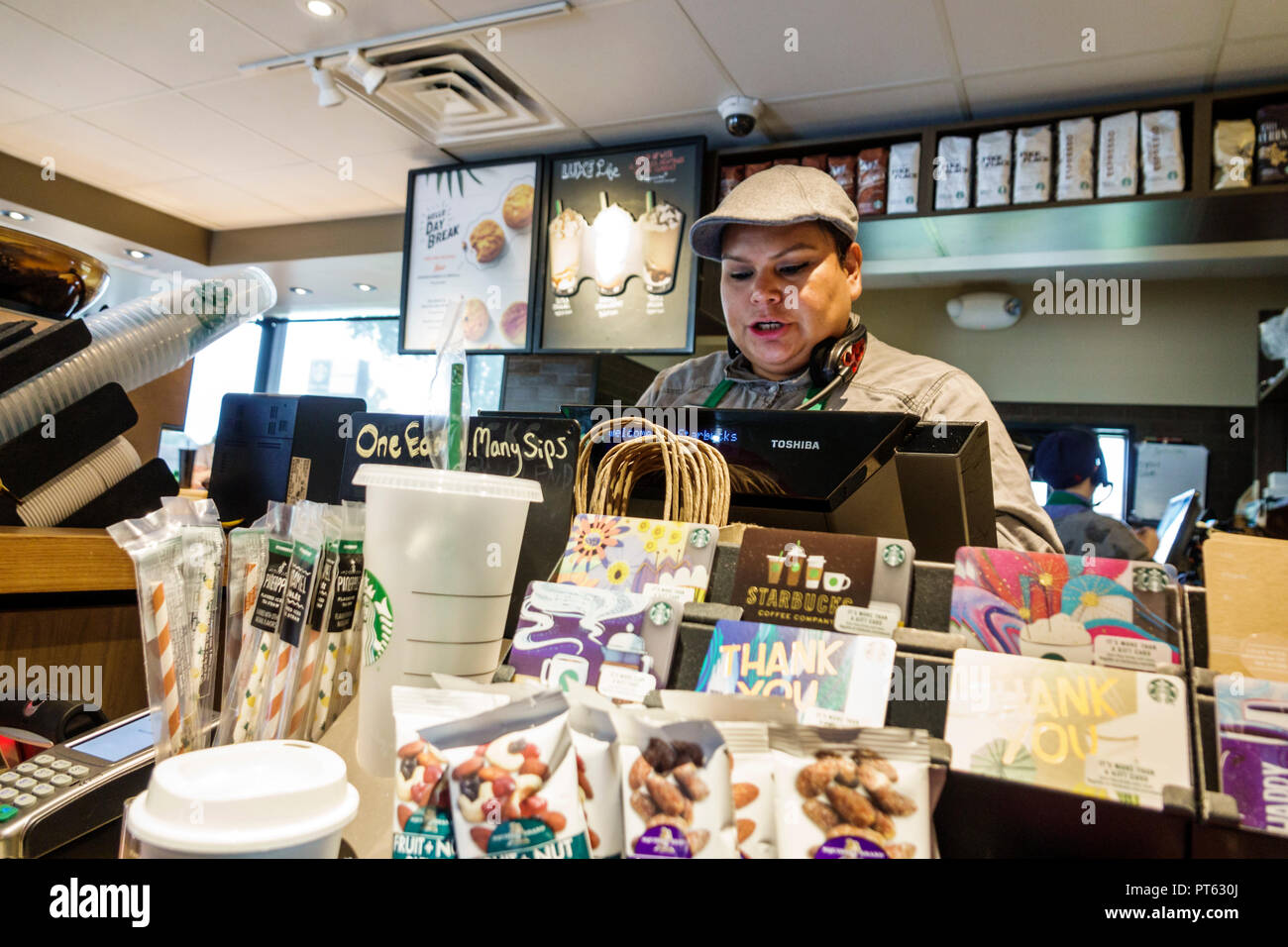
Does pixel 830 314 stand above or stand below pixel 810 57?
below

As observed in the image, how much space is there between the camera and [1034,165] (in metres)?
3.10

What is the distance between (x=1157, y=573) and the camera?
2.09ft

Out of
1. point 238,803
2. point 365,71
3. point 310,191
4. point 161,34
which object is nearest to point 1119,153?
point 365,71

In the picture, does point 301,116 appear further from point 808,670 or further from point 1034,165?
point 808,670

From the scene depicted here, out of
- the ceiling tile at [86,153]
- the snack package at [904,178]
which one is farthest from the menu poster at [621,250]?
the ceiling tile at [86,153]

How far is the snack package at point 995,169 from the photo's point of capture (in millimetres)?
3172

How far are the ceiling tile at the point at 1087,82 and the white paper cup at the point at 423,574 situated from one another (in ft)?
9.99

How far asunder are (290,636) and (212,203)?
5286 millimetres

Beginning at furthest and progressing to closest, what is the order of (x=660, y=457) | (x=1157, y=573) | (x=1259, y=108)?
(x=1259, y=108) < (x=660, y=457) < (x=1157, y=573)

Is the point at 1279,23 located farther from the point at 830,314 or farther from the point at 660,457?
the point at 660,457

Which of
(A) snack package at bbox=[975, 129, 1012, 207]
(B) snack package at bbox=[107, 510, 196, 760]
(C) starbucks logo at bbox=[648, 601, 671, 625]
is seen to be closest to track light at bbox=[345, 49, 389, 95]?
(A) snack package at bbox=[975, 129, 1012, 207]

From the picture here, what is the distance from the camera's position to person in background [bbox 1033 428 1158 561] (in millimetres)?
3311
